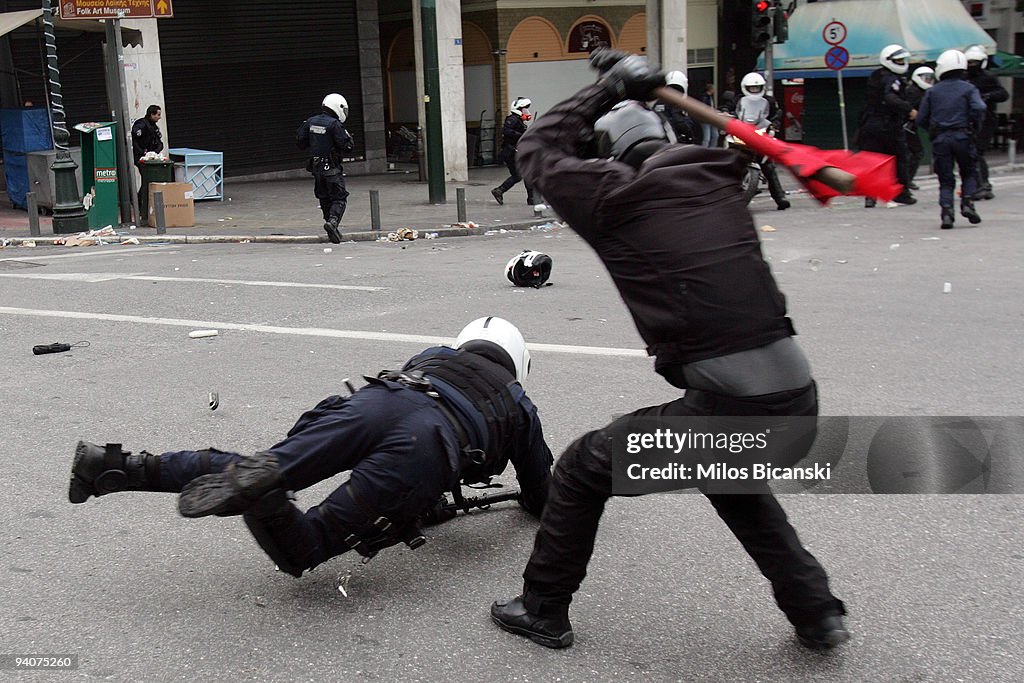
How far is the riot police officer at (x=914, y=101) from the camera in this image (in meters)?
17.5

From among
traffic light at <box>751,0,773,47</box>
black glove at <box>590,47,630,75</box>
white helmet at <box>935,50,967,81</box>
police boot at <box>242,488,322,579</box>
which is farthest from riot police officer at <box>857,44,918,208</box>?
police boot at <box>242,488,322,579</box>

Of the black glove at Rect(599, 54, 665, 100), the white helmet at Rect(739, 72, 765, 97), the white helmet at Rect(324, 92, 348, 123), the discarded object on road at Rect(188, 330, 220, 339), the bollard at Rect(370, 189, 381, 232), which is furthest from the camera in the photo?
the white helmet at Rect(739, 72, 765, 97)

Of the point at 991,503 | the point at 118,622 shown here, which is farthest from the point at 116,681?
the point at 991,503

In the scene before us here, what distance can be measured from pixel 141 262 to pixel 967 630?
10769mm

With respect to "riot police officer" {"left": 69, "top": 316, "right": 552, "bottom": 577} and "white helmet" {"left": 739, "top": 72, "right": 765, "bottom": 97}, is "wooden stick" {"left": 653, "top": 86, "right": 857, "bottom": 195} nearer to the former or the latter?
"riot police officer" {"left": 69, "top": 316, "right": 552, "bottom": 577}

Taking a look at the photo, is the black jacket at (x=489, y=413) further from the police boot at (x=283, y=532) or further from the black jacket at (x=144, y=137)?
the black jacket at (x=144, y=137)

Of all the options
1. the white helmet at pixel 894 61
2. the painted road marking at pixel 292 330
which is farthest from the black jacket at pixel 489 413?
the white helmet at pixel 894 61

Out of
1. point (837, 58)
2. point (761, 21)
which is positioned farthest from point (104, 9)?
point (837, 58)

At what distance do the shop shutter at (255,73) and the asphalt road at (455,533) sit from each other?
1411cm

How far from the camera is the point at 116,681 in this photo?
134 inches

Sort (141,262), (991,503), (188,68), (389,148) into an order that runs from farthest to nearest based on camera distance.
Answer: (389,148) < (188,68) < (141,262) < (991,503)

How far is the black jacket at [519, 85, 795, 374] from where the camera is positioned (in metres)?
3.14

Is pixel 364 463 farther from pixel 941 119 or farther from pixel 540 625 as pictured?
pixel 941 119

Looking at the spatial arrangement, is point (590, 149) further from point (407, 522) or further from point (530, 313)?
point (530, 313)
